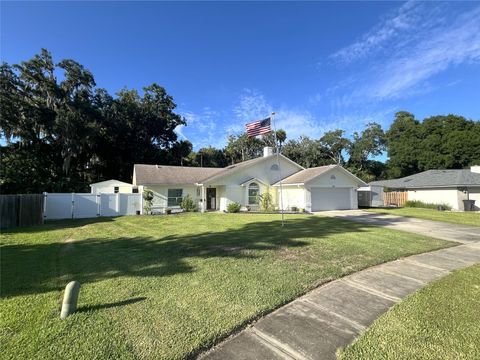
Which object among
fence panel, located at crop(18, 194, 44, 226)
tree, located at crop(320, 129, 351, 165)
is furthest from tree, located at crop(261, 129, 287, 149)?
fence panel, located at crop(18, 194, 44, 226)

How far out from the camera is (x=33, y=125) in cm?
2734

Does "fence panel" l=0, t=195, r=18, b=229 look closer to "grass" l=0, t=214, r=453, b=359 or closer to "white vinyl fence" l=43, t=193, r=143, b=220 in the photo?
"white vinyl fence" l=43, t=193, r=143, b=220

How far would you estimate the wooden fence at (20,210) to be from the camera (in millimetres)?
12645

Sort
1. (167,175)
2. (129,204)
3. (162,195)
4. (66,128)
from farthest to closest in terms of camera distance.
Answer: (66,128) → (167,175) → (162,195) → (129,204)

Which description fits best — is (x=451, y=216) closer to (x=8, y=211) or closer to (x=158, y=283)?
(x=158, y=283)

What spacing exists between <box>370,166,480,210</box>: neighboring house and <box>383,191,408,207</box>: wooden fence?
1.80 ft

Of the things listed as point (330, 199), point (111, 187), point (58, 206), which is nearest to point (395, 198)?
point (330, 199)

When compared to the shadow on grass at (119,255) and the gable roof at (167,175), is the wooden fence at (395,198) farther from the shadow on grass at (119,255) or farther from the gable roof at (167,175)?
the shadow on grass at (119,255)

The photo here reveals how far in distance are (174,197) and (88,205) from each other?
6785 millimetres

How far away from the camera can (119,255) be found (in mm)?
7391

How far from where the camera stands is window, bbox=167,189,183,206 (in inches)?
905

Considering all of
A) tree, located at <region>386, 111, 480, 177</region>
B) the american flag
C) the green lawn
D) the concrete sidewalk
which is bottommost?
the concrete sidewalk

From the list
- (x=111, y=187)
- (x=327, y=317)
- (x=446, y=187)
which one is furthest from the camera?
(x=111, y=187)

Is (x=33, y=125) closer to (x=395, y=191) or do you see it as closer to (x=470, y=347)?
(x=470, y=347)
